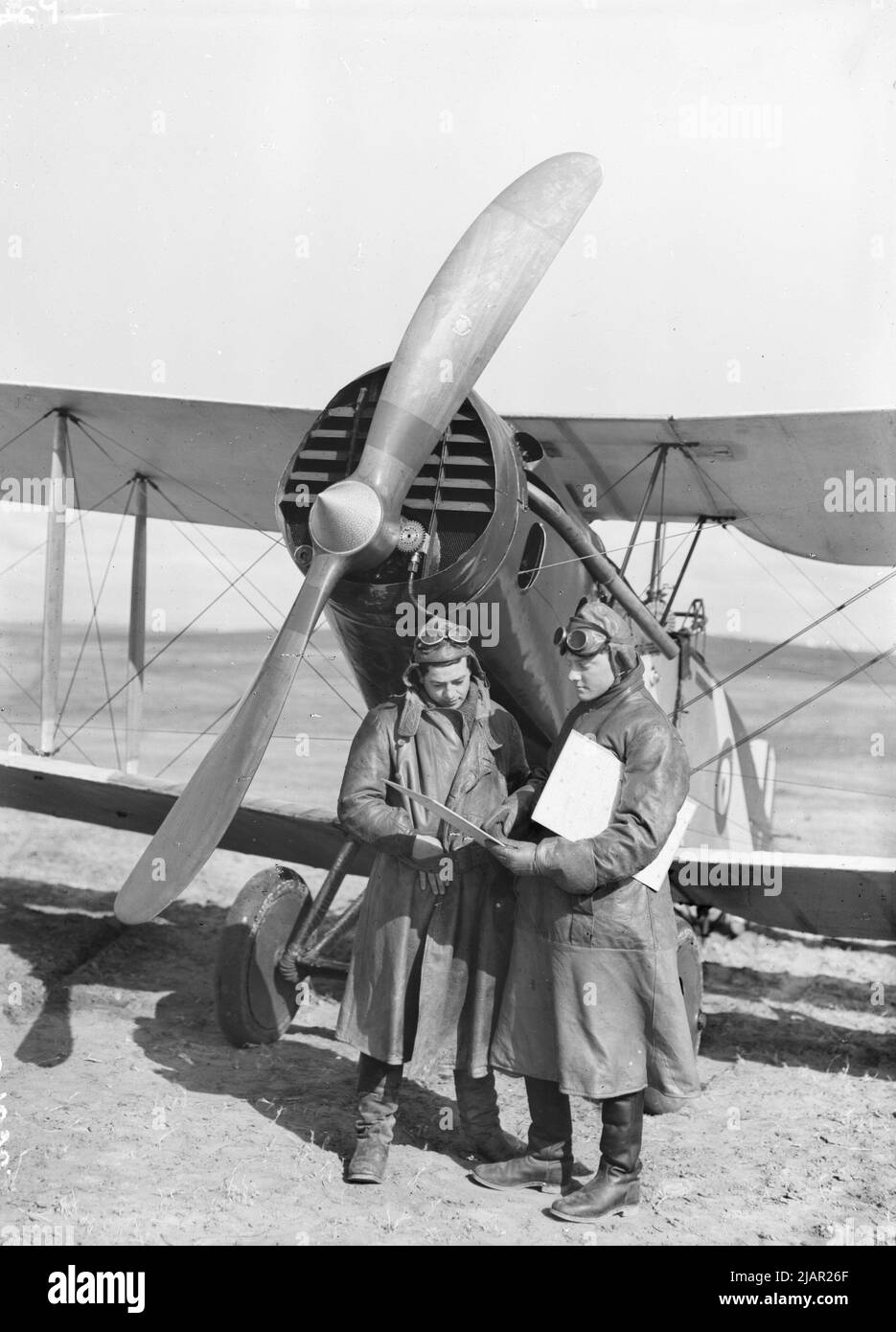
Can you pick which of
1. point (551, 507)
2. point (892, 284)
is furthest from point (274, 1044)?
point (892, 284)

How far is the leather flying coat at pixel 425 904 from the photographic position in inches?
141

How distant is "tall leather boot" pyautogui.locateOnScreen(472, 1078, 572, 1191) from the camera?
3.60 meters

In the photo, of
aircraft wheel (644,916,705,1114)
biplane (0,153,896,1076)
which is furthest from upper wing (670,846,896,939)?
aircraft wheel (644,916,705,1114)

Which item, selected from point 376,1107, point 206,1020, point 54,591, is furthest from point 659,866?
point 54,591

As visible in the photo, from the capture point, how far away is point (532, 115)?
6.83 m

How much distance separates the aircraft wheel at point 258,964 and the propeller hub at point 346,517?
7.40 feet

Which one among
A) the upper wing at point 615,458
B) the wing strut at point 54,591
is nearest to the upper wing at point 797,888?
the upper wing at point 615,458

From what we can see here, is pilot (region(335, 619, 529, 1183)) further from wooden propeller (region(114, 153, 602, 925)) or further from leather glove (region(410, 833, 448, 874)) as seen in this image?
wooden propeller (region(114, 153, 602, 925))

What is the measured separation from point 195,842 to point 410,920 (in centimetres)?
74

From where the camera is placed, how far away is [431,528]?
3738 mm

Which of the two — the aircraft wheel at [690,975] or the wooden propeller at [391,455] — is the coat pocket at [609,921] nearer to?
the wooden propeller at [391,455]

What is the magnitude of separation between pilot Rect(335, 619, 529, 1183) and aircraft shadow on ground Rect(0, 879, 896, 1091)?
537mm
